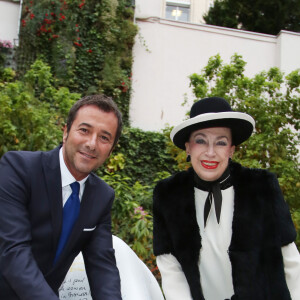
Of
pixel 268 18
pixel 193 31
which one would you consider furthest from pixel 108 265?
pixel 268 18

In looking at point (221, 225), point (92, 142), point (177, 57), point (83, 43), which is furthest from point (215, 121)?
point (83, 43)

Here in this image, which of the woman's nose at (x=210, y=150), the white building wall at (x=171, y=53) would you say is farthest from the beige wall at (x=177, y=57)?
the woman's nose at (x=210, y=150)

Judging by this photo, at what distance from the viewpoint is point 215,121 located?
195cm

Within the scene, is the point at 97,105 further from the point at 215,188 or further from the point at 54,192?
the point at 215,188

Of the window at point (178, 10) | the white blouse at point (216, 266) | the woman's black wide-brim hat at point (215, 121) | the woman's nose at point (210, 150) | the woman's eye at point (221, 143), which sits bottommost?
the white blouse at point (216, 266)

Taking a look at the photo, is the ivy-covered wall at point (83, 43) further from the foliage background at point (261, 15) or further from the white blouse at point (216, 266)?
the white blouse at point (216, 266)

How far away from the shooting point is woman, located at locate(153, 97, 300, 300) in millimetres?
1833

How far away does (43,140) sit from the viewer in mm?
4270

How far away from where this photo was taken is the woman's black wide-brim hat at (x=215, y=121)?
1.89m

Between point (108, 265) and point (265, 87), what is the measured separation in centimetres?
422

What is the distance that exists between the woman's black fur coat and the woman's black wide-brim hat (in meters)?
0.20

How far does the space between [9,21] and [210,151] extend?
8.39 metres

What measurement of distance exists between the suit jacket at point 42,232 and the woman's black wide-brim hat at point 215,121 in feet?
1.82

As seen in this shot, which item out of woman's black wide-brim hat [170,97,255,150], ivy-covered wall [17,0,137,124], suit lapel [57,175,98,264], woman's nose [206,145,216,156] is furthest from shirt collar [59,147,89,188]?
ivy-covered wall [17,0,137,124]
